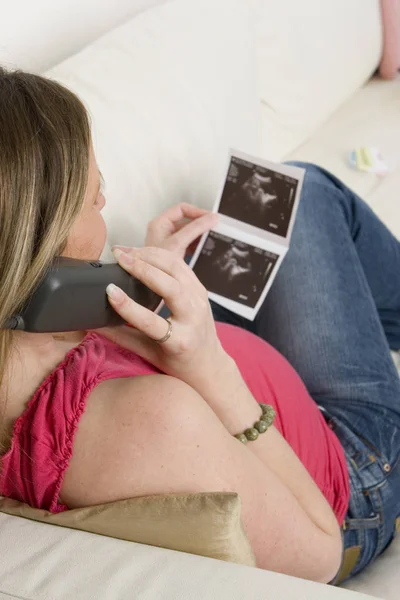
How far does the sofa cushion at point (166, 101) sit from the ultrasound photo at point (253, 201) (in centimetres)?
10

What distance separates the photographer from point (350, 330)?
128 cm

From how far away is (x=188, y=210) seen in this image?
4.37 ft

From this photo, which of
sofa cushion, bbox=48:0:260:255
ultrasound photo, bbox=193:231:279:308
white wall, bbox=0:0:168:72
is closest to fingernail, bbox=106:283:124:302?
sofa cushion, bbox=48:0:260:255

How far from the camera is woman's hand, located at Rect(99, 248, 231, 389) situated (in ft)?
2.77

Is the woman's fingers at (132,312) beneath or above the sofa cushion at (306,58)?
beneath

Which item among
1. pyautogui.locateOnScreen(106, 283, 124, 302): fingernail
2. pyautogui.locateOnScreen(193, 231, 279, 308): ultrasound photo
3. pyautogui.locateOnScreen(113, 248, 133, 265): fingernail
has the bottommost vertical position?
pyautogui.locateOnScreen(193, 231, 279, 308): ultrasound photo

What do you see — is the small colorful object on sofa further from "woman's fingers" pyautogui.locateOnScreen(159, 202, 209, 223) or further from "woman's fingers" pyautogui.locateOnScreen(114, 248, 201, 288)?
"woman's fingers" pyautogui.locateOnScreen(114, 248, 201, 288)

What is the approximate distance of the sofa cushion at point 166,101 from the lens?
49.6 inches

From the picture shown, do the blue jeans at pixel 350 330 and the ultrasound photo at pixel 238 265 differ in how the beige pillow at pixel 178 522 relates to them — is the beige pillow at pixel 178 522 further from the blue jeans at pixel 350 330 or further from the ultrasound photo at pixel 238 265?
the ultrasound photo at pixel 238 265

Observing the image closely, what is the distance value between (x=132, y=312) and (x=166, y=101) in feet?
2.15

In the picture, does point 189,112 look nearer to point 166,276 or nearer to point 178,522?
point 166,276

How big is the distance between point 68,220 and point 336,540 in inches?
21.9

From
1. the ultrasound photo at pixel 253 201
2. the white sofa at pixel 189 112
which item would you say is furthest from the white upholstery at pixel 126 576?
the ultrasound photo at pixel 253 201

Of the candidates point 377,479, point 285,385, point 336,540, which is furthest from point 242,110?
point 336,540
